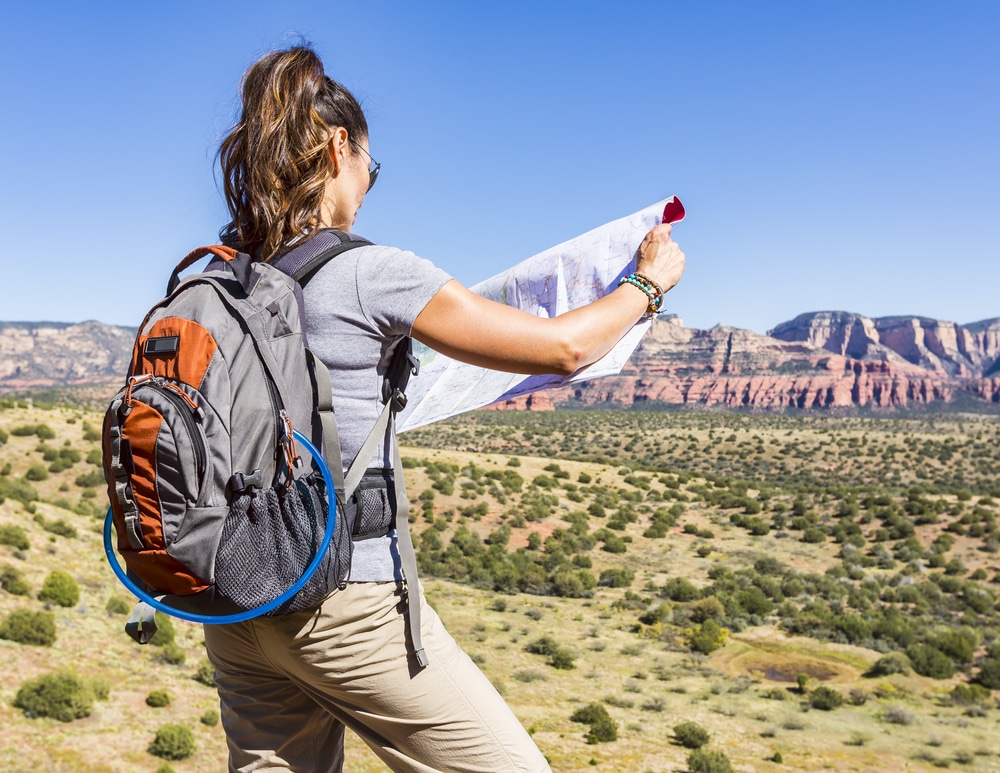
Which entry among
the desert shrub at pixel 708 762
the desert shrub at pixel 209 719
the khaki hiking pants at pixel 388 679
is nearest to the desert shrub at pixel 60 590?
the desert shrub at pixel 209 719

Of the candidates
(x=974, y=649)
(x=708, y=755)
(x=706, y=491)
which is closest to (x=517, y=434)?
(x=706, y=491)

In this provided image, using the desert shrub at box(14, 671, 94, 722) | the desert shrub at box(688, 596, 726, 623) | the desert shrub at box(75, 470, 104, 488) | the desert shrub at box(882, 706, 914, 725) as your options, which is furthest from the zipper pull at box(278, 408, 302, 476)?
the desert shrub at box(75, 470, 104, 488)

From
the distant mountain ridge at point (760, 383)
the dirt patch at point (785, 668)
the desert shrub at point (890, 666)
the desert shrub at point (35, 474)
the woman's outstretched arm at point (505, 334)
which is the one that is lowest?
the dirt patch at point (785, 668)

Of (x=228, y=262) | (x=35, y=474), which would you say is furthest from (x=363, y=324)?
(x=35, y=474)

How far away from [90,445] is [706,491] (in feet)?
86.1

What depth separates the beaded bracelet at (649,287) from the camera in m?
1.86

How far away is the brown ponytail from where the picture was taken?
1.77 meters

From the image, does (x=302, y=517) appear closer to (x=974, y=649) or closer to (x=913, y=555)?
(x=974, y=649)

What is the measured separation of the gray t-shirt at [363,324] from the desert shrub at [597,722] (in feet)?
35.0

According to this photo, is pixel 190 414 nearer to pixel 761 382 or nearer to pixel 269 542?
pixel 269 542

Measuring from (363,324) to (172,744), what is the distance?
8.54 meters

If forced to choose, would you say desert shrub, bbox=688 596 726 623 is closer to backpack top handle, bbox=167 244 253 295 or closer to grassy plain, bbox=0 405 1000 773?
grassy plain, bbox=0 405 1000 773

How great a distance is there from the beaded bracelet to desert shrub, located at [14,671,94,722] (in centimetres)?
910

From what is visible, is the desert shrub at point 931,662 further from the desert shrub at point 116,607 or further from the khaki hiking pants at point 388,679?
the khaki hiking pants at point 388,679
